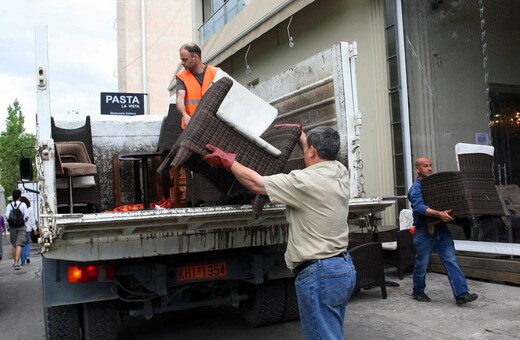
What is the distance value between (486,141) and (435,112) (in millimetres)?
914

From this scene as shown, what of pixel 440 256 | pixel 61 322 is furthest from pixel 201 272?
pixel 440 256

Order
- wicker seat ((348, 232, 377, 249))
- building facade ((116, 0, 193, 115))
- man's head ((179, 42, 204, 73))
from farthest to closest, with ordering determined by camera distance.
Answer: building facade ((116, 0, 193, 115)) → wicker seat ((348, 232, 377, 249)) → man's head ((179, 42, 204, 73))

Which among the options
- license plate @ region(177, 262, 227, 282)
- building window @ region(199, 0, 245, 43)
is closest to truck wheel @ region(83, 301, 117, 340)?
license plate @ region(177, 262, 227, 282)

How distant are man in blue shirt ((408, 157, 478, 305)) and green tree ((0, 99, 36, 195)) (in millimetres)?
39888

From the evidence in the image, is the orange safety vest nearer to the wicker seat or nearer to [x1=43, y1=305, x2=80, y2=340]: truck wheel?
[x1=43, y1=305, x2=80, y2=340]: truck wheel

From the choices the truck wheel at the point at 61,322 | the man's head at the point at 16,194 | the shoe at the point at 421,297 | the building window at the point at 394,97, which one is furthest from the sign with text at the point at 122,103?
the truck wheel at the point at 61,322

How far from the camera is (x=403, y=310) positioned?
212 inches

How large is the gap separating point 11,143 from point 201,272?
138 feet

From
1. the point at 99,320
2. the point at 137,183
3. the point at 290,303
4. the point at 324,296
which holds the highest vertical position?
the point at 137,183

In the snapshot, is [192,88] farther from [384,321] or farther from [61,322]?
[384,321]

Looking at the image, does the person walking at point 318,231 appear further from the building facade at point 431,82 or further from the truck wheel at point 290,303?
the building facade at point 431,82

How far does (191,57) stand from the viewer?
4.67 metres

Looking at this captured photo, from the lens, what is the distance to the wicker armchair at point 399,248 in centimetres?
670

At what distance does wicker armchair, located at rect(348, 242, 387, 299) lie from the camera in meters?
5.53
